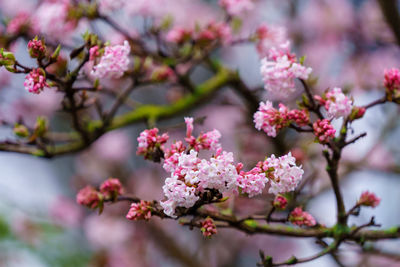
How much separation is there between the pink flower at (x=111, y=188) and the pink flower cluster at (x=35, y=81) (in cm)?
20

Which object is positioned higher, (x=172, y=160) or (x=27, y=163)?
(x=172, y=160)

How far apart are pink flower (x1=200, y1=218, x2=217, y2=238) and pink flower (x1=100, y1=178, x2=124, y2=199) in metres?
0.21

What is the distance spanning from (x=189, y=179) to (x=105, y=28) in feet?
3.76

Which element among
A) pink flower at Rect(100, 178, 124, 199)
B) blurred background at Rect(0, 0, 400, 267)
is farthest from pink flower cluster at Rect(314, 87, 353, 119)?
blurred background at Rect(0, 0, 400, 267)

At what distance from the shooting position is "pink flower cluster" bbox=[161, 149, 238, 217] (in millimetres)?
575

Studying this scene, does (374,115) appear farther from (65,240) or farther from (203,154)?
(65,240)

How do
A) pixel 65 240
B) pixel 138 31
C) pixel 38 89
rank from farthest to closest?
pixel 65 240
pixel 138 31
pixel 38 89

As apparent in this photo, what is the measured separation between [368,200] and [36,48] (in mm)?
645

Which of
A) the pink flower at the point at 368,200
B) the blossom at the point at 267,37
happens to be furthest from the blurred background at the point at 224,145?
the pink flower at the point at 368,200

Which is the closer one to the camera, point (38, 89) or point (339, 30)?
point (38, 89)

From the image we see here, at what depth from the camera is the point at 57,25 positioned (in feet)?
3.92

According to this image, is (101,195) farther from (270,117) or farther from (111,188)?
(270,117)

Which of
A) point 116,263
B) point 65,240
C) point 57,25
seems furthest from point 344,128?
point 65,240

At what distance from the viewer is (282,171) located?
0.62m
